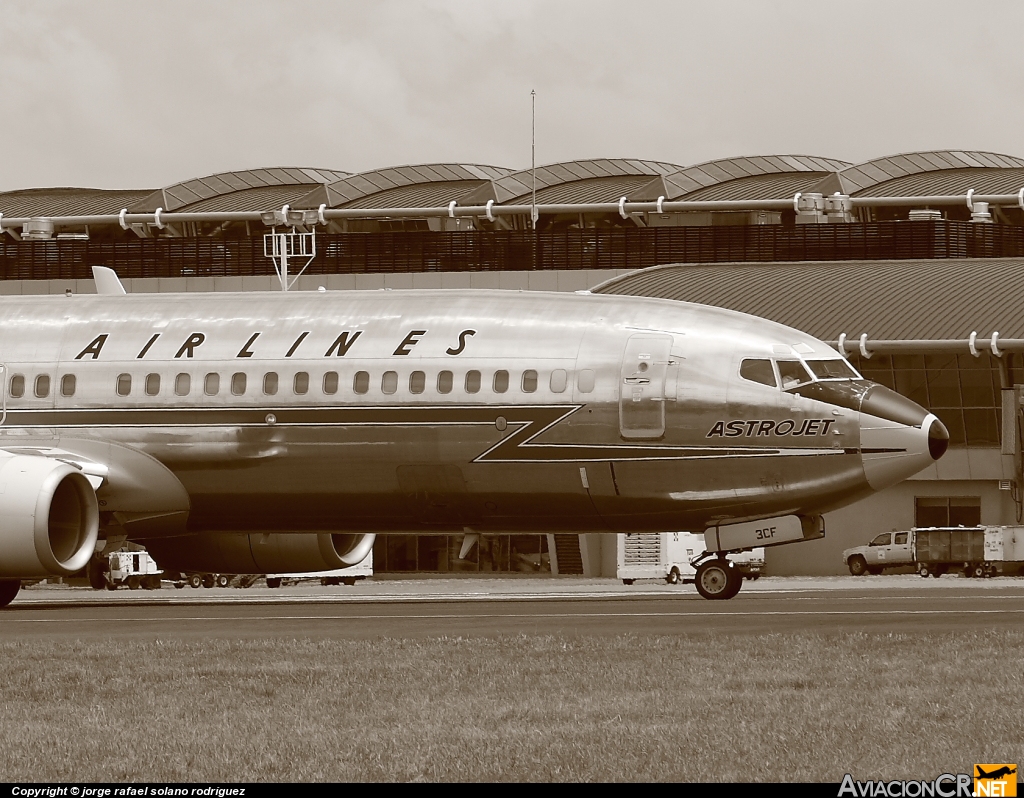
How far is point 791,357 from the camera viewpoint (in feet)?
93.7

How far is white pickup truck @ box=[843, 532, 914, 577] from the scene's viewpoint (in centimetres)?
6969

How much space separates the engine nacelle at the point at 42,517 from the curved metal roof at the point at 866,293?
4307cm

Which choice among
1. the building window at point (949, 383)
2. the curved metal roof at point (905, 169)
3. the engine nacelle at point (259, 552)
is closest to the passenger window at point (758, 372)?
the engine nacelle at point (259, 552)

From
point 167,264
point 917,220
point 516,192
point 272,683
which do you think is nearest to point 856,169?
point 917,220

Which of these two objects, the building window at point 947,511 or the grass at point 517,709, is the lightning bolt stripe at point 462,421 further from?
the building window at point 947,511

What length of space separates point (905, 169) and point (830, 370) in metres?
71.3

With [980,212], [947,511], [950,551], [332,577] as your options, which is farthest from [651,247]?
[332,577]

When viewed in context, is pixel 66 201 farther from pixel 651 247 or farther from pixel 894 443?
pixel 894 443

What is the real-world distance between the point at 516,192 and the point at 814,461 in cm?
6904

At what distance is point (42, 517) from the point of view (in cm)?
2789

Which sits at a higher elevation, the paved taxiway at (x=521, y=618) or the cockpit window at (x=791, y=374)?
the cockpit window at (x=791, y=374)

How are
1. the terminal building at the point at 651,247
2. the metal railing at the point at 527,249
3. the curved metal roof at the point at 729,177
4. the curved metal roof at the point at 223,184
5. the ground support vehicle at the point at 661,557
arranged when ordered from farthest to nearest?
1. the curved metal roof at the point at 223,184
2. the curved metal roof at the point at 729,177
3. the metal railing at the point at 527,249
4. the terminal building at the point at 651,247
5. the ground support vehicle at the point at 661,557

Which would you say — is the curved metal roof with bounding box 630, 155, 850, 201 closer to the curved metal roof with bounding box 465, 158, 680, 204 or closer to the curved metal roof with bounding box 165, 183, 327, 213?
the curved metal roof with bounding box 465, 158, 680, 204

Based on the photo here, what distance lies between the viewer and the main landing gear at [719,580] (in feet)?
104
